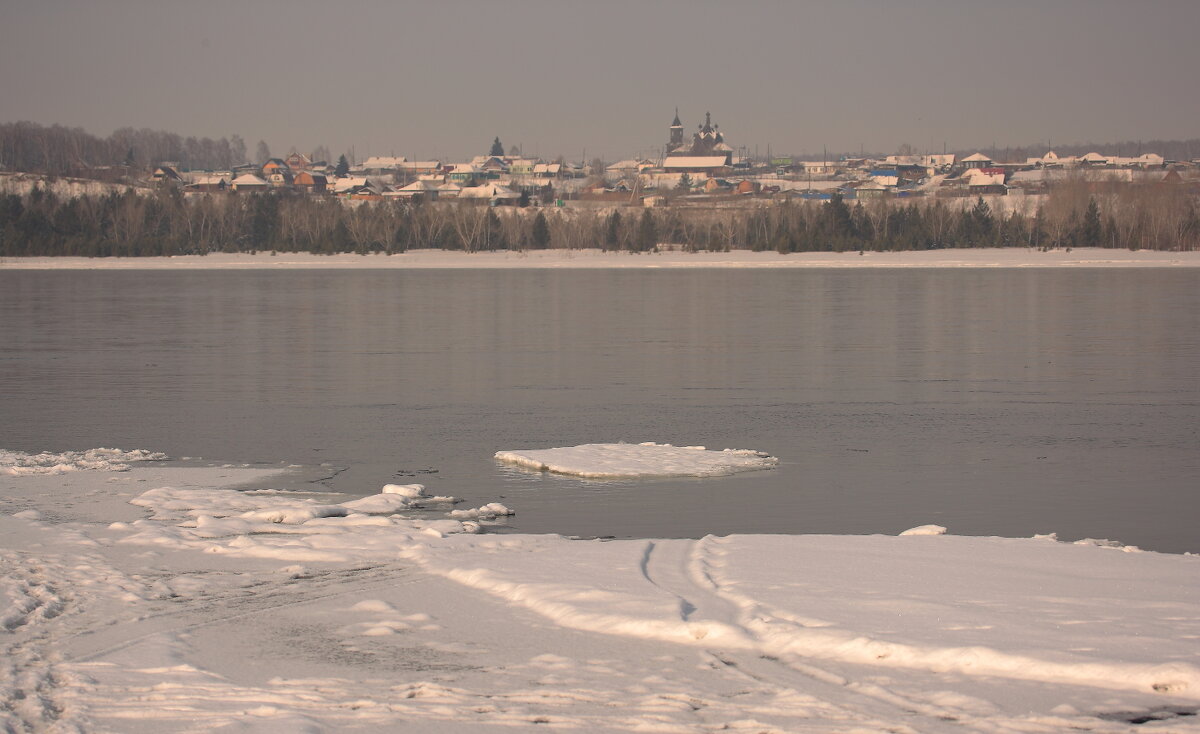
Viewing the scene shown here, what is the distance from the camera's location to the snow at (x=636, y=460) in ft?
A: 38.4

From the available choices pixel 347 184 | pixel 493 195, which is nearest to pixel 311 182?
pixel 347 184

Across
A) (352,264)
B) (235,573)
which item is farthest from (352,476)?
(352,264)

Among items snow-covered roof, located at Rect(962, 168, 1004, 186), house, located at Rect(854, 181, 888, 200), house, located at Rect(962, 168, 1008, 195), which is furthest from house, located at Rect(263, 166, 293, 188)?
house, located at Rect(962, 168, 1008, 195)

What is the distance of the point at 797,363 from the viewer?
2066 cm

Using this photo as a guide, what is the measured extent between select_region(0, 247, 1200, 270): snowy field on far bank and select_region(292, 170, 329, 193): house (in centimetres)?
8759

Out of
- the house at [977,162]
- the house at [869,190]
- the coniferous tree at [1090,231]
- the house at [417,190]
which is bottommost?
the coniferous tree at [1090,231]

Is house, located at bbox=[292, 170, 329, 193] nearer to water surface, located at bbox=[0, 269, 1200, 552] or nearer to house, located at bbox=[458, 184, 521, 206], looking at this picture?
house, located at bbox=[458, 184, 521, 206]

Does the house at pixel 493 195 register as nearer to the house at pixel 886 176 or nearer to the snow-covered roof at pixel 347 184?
the snow-covered roof at pixel 347 184

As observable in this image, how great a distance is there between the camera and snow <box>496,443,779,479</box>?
11.7 meters

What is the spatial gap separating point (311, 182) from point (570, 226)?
101 m

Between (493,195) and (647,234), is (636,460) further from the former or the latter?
(493,195)

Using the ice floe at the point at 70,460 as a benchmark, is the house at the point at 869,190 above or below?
above

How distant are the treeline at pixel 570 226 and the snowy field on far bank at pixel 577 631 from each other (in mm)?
69877

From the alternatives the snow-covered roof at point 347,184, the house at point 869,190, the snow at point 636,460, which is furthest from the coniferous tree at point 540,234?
the snow-covered roof at point 347,184
